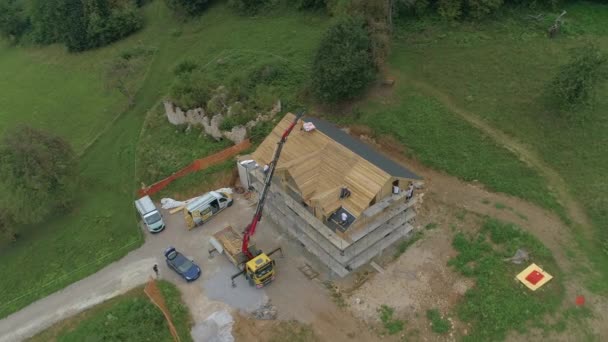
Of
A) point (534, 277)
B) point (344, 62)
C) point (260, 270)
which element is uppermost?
point (344, 62)

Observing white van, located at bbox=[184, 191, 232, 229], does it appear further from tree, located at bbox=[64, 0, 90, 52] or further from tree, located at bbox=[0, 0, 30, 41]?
tree, located at bbox=[0, 0, 30, 41]

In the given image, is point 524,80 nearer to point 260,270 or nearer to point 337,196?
point 337,196

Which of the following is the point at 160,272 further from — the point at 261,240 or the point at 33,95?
the point at 33,95

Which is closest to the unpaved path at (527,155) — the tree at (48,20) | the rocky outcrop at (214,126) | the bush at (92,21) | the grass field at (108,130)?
the grass field at (108,130)

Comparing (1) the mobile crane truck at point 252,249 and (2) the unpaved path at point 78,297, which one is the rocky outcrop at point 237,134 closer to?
(1) the mobile crane truck at point 252,249

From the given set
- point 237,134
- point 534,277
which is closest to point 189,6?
point 237,134

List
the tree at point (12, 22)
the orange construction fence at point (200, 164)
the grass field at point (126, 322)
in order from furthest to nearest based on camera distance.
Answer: the tree at point (12, 22)
the orange construction fence at point (200, 164)
the grass field at point (126, 322)
